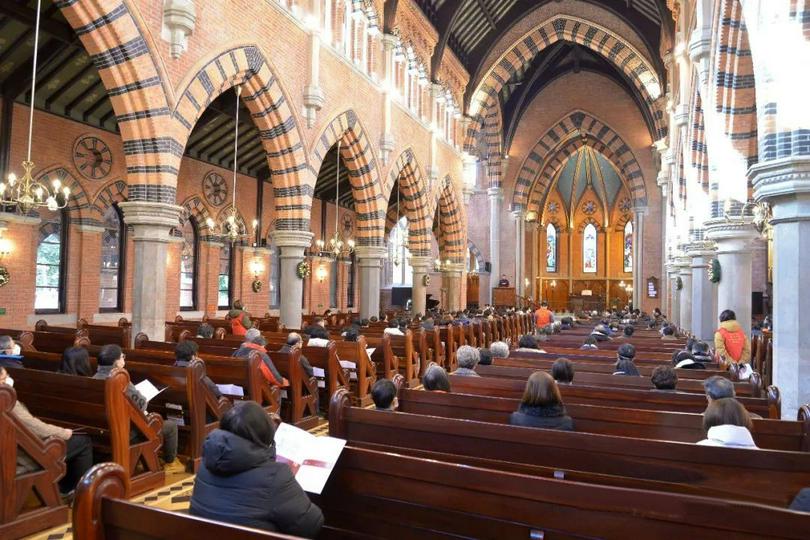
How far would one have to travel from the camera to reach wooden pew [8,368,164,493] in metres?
4.89

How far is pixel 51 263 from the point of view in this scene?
44.5ft

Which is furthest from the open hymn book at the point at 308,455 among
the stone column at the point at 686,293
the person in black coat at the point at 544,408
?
the stone column at the point at 686,293

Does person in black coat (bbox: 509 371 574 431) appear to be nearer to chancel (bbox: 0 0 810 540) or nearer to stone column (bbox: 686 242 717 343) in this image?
chancel (bbox: 0 0 810 540)

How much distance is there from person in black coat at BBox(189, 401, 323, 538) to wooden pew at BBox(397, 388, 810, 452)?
8.26 ft

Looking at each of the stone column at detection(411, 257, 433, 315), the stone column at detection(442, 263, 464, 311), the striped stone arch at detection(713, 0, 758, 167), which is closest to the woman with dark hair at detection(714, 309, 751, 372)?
the striped stone arch at detection(713, 0, 758, 167)

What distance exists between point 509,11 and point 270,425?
2465 cm

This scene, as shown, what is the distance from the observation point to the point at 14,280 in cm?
1220

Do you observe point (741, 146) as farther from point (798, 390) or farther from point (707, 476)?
point (707, 476)

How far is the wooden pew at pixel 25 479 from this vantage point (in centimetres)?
411

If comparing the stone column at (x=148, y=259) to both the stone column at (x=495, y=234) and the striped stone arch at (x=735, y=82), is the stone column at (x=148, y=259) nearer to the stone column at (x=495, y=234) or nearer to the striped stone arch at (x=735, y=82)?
the striped stone arch at (x=735, y=82)

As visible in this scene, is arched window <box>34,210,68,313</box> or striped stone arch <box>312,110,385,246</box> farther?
striped stone arch <box>312,110,385,246</box>

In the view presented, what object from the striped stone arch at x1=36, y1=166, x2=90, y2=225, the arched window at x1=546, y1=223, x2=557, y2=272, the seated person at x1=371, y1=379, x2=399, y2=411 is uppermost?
the arched window at x1=546, y1=223, x2=557, y2=272

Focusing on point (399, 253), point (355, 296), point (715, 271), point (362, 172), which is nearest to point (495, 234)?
point (399, 253)

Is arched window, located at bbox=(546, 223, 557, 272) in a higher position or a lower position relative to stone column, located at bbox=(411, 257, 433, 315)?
higher
